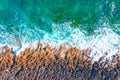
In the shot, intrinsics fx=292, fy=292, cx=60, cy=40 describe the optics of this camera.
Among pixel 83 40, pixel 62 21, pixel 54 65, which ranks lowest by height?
pixel 54 65

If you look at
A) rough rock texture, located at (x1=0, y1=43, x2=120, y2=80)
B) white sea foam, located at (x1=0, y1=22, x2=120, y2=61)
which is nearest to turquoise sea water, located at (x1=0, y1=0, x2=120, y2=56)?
white sea foam, located at (x1=0, y1=22, x2=120, y2=61)

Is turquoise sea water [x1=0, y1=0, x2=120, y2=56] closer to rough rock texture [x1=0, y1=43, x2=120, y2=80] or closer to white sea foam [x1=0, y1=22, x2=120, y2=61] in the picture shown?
white sea foam [x1=0, y1=22, x2=120, y2=61]

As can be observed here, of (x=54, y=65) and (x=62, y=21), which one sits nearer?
(x=54, y=65)

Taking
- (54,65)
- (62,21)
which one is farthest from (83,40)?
(54,65)

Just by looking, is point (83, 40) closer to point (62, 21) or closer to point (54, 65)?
point (62, 21)

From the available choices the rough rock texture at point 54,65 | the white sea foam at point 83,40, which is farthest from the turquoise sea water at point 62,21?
the rough rock texture at point 54,65

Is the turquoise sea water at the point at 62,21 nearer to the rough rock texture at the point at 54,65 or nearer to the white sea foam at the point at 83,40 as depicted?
the white sea foam at the point at 83,40
